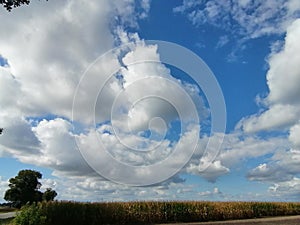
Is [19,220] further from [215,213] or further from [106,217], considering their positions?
[215,213]

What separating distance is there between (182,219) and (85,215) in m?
12.1

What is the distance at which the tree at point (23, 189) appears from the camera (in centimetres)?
9250

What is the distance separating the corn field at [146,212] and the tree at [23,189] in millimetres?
56833

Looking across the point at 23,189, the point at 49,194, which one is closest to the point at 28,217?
the point at 23,189

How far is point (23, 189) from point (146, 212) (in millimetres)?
59545

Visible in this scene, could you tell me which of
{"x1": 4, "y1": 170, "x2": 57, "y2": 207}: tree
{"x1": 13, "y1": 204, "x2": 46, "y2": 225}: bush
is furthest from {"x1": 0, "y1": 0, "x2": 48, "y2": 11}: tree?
{"x1": 4, "y1": 170, "x2": 57, "y2": 207}: tree

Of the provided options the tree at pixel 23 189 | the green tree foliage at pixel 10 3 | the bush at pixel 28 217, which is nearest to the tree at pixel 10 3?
the green tree foliage at pixel 10 3

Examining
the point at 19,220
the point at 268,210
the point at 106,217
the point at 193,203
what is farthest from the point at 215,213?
the point at 19,220

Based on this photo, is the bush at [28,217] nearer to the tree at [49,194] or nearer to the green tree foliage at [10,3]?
the green tree foliage at [10,3]

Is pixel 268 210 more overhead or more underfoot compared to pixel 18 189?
more underfoot

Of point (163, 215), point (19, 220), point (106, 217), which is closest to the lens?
point (19, 220)

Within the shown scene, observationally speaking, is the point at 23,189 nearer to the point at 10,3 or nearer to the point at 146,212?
the point at 146,212

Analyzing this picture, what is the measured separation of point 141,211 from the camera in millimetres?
43000

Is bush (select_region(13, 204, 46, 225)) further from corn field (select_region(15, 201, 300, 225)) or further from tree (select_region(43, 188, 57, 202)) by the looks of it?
→ tree (select_region(43, 188, 57, 202))
